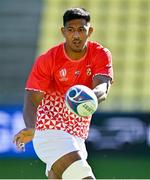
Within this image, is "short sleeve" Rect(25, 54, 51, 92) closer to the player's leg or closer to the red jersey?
Result: the red jersey

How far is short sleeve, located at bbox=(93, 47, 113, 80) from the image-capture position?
5547 millimetres

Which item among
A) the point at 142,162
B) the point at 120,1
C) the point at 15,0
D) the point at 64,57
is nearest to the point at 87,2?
the point at 120,1

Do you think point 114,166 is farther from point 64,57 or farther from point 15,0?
point 15,0

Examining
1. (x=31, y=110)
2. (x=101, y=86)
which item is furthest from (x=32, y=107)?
(x=101, y=86)

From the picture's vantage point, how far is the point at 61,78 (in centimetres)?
562

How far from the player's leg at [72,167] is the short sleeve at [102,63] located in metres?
0.73

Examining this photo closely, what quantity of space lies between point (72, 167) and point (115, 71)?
835cm

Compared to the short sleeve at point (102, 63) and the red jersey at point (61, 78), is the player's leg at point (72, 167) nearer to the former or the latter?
the red jersey at point (61, 78)

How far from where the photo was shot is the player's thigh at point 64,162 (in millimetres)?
5379

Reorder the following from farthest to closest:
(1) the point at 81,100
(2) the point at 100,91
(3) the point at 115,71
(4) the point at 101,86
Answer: (3) the point at 115,71
(4) the point at 101,86
(2) the point at 100,91
(1) the point at 81,100

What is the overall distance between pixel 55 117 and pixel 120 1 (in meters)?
9.10

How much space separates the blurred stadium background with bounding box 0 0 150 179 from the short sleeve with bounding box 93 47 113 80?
4.17m

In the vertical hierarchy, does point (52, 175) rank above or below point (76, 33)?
below

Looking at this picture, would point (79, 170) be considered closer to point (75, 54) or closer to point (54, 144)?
point (54, 144)
